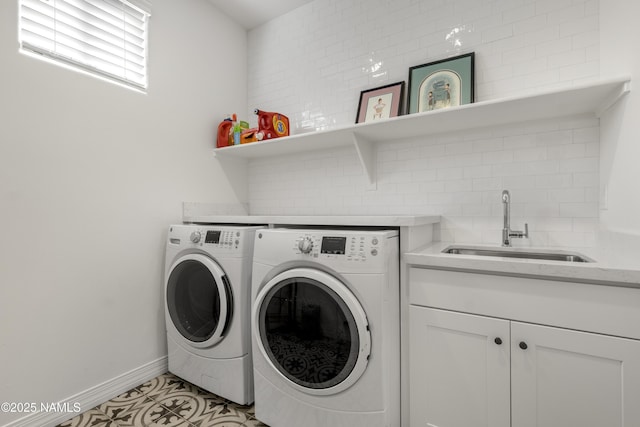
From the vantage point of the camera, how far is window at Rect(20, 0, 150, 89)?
1500 millimetres

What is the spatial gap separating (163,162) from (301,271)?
4.41 ft

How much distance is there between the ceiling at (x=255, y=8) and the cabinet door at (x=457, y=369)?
2466 mm

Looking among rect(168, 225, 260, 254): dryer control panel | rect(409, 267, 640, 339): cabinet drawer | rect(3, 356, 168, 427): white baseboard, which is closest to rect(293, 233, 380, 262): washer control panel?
rect(409, 267, 640, 339): cabinet drawer

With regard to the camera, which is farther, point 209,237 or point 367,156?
point 367,156

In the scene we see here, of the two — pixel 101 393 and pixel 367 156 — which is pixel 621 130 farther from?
pixel 101 393

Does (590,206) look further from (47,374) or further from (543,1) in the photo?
(47,374)

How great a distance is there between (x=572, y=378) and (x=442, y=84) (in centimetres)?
157

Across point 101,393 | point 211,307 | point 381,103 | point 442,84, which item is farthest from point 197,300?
point 442,84

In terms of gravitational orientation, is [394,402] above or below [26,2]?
below

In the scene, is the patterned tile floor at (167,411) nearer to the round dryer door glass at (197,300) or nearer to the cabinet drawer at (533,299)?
the round dryer door glass at (197,300)

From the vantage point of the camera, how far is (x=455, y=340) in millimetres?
1255

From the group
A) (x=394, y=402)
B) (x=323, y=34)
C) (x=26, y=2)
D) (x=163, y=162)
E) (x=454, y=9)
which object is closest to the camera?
(x=394, y=402)

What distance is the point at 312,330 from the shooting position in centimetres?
132

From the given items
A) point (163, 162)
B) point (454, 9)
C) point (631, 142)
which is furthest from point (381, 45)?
point (163, 162)
